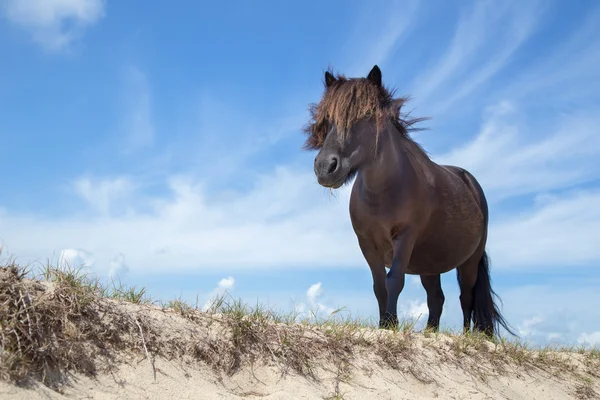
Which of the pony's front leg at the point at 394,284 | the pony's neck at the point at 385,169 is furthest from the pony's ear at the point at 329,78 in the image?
the pony's front leg at the point at 394,284

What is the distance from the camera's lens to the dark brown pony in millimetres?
5852

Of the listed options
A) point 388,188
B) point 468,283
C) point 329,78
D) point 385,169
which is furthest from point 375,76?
point 468,283

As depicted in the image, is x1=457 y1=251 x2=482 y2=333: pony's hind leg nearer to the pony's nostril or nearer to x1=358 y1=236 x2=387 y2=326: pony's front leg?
x1=358 y1=236 x2=387 y2=326: pony's front leg

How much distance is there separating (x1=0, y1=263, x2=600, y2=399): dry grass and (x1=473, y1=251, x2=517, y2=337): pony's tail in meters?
2.73

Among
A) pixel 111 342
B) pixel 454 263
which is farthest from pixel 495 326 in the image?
pixel 111 342

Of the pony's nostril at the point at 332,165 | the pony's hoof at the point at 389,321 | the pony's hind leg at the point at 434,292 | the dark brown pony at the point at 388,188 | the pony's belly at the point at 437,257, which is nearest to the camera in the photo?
the pony's nostril at the point at 332,165

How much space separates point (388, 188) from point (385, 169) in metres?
0.21

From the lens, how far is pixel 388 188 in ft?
20.5

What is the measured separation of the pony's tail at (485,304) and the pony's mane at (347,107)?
321 centimetres

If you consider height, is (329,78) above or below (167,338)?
above

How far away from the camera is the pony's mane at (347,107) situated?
589cm

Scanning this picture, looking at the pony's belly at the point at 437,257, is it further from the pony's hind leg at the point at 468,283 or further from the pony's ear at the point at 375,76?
the pony's ear at the point at 375,76

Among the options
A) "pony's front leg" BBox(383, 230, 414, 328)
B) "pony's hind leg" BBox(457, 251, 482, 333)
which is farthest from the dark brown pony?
"pony's hind leg" BBox(457, 251, 482, 333)

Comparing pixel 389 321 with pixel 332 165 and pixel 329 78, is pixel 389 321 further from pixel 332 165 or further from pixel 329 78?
pixel 329 78
